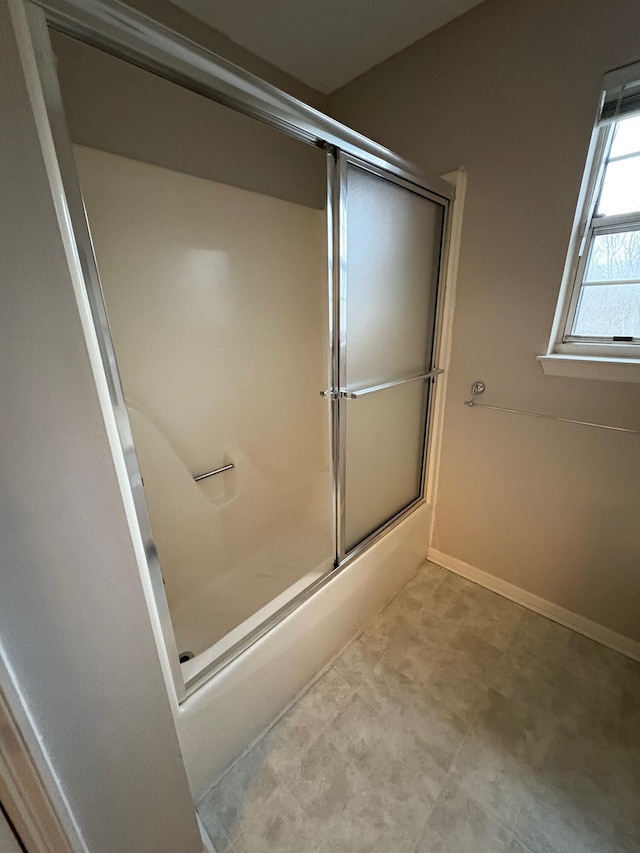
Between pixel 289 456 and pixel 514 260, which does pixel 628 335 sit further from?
pixel 289 456

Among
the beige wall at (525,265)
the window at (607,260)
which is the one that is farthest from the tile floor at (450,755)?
the window at (607,260)

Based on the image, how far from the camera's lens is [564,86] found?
3.91 feet

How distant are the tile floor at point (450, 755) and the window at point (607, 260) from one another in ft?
3.93

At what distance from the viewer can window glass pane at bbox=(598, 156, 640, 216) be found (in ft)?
4.00

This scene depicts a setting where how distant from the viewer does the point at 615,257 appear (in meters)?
1.29

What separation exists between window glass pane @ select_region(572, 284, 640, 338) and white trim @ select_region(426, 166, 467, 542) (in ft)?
1.60

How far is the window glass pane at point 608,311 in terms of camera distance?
1.29 meters

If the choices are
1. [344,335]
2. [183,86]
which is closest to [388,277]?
[344,335]

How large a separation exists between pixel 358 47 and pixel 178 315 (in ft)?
4.33

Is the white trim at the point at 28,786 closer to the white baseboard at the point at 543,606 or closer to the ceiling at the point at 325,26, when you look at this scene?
the white baseboard at the point at 543,606

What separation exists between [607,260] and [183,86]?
1.47 meters

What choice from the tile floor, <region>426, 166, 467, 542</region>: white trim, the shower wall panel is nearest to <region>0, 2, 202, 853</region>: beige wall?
the tile floor

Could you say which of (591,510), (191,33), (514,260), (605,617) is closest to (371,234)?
(514,260)

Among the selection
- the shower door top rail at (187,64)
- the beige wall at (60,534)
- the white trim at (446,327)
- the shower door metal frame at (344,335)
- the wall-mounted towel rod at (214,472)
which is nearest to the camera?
the beige wall at (60,534)
